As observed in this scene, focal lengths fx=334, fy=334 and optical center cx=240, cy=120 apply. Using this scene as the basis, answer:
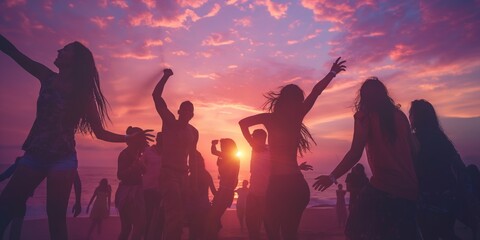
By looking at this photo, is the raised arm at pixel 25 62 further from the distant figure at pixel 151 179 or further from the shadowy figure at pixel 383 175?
the distant figure at pixel 151 179

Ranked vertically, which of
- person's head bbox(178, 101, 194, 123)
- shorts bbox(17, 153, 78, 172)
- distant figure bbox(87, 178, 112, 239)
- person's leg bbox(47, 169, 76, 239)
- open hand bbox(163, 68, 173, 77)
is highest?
open hand bbox(163, 68, 173, 77)

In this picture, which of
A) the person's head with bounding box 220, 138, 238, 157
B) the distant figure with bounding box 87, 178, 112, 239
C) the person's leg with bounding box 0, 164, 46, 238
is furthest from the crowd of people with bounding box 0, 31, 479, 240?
the distant figure with bounding box 87, 178, 112, 239

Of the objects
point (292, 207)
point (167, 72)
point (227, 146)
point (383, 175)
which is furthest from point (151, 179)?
point (383, 175)

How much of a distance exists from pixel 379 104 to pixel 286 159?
1121 mm

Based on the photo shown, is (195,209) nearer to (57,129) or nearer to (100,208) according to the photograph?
(57,129)

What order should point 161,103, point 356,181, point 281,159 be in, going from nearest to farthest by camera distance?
1. point 281,159
2. point 161,103
3. point 356,181

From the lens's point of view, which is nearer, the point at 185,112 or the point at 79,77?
the point at 79,77

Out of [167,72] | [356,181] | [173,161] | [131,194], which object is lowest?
[356,181]

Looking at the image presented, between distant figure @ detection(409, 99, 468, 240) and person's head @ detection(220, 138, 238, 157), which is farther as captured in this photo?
person's head @ detection(220, 138, 238, 157)

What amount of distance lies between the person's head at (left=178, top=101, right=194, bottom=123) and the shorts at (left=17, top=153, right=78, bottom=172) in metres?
1.96

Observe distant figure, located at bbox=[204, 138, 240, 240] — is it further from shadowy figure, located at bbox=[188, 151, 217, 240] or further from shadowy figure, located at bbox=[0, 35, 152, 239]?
shadowy figure, located at bbox=[0, 35, 152, 239]

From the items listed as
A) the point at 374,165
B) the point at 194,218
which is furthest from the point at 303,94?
the point at 194,218

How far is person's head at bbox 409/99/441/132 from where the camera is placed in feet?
15.4

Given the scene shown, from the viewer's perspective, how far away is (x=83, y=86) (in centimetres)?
337
